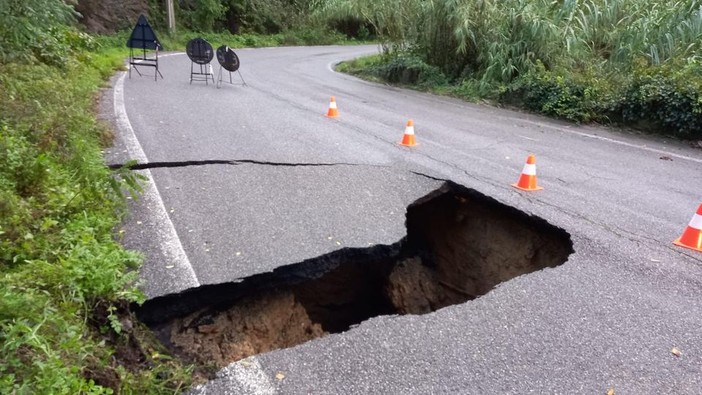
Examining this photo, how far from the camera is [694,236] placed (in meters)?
4.15

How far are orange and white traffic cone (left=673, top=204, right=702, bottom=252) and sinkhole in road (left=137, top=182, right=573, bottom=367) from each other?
966 mm

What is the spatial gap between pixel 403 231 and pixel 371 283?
944 mm

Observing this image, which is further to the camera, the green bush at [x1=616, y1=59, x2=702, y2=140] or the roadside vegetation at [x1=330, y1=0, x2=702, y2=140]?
the roadside vegetation at [x1=330, y1=0, x2=702, y2=140]

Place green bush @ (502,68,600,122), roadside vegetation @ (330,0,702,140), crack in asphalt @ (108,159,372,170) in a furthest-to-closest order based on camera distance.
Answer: green bush @ (502,68,600,122) → roadside vegetation @ (330,0,702,140) → crack in asphalt @ (108,159,372,170)

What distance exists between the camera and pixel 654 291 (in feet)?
11.2

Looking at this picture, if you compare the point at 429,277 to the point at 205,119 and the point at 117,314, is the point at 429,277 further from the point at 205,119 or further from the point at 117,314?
the point at 205,119

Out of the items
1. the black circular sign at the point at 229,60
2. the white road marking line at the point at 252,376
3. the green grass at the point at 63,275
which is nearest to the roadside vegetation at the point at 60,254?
the green grass at the point at 63,275

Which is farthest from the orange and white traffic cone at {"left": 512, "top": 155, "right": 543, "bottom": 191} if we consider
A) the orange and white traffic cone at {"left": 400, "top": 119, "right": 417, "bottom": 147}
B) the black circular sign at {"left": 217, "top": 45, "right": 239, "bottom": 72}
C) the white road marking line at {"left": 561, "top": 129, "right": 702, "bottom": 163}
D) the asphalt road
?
the black circular sign at {"left": 217, "top": 45, "right": 239, "bottom": 72}

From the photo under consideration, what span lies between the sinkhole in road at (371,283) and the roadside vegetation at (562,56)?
5.63 m

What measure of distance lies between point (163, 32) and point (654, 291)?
83.1 ft

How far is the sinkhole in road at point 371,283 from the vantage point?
3020mm

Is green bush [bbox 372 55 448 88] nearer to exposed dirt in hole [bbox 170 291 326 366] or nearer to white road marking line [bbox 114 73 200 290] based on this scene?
white road marking line [bbox 114 73 200 290]

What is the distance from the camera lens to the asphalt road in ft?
8.38

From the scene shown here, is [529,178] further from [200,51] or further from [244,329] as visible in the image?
[200,51]
